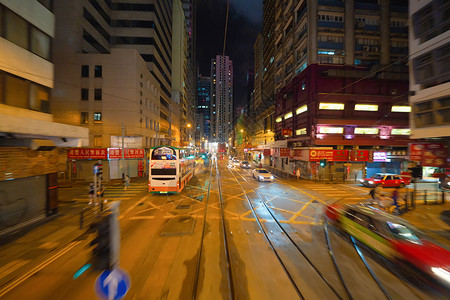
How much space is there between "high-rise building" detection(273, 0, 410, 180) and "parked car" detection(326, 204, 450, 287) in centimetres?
1692

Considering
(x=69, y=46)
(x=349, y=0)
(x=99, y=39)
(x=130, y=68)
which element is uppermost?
(x=349, y=0)

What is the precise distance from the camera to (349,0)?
2694 centimetres

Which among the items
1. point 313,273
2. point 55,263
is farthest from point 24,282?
point 313,273

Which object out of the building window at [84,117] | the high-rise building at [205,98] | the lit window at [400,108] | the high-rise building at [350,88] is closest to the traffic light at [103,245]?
the high-rise building at [350,88]

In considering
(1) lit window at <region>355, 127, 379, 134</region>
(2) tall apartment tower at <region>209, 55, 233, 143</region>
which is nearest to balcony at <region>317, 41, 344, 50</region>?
(1) lit window at <region>355, 127, 379, 134</region>

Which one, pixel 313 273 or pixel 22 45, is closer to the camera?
pixel 313 273

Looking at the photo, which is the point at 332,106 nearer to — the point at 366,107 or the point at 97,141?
the point at 366,107

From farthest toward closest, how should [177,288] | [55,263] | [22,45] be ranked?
[22,45]
[55,263]
[177,288]

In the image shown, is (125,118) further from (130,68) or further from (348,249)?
(348,249)

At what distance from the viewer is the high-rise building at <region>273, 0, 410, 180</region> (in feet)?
78.4

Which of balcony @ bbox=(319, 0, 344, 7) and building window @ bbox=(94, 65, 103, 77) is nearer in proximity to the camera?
building window @ bbox=(94, 65, 103, 77)

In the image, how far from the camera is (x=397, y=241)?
587 centimetres

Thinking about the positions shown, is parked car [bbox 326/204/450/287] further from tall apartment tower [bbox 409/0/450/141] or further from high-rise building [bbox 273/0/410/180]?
high-rise building [bbox 273/0/410/180]

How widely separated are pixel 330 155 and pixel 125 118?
2766cm
